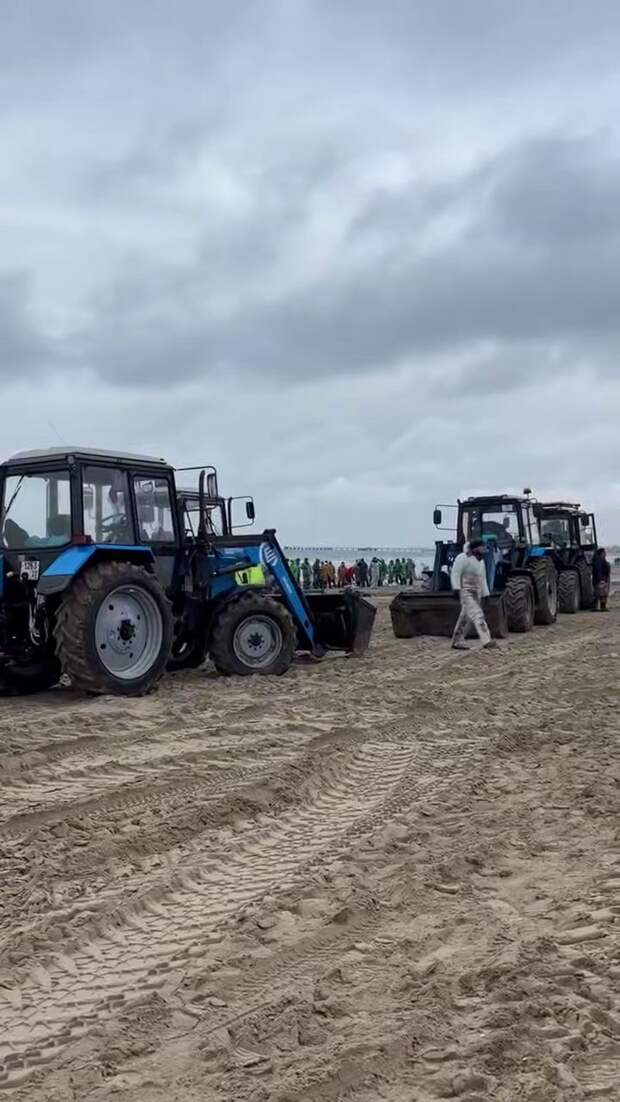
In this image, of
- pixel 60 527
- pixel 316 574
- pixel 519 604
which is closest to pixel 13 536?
pixel 60 527

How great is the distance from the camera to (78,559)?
9.24 metres

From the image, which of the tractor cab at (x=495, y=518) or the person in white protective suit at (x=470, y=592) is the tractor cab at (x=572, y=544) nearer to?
the tractor cab at (x=495, y=518)

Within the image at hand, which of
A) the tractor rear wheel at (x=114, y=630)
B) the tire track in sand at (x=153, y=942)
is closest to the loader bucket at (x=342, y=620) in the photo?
the tractor rear wheel at (x=114, y=630)

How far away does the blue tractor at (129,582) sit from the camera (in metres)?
9.23

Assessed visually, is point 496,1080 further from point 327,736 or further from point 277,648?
point 277,648

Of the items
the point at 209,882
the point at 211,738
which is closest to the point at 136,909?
the point at 209,882

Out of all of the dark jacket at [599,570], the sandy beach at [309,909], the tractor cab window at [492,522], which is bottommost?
the sandy beach at [309,909]

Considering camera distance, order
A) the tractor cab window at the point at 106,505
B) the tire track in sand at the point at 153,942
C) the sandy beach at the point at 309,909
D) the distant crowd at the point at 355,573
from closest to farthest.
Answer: the sandy beach at the point at 309,909 < the tire track in sand at the point at 153,942 < the tractor cab window at the point at 106,505 < the distant crowd at the point at 355,573

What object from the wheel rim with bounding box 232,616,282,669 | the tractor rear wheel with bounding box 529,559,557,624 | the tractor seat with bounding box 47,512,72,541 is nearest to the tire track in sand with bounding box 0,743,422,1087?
the tractor seat with bounding box 47,512,72,541

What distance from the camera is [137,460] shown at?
10.4 metres

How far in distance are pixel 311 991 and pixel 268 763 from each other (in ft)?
10.4

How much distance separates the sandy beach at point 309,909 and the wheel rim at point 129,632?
62.1 inches

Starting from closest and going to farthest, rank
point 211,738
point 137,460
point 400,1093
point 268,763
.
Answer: point 400,1093 → point 268,763 → point 211,738 → point 137,460

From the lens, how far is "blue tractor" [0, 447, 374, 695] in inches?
364
